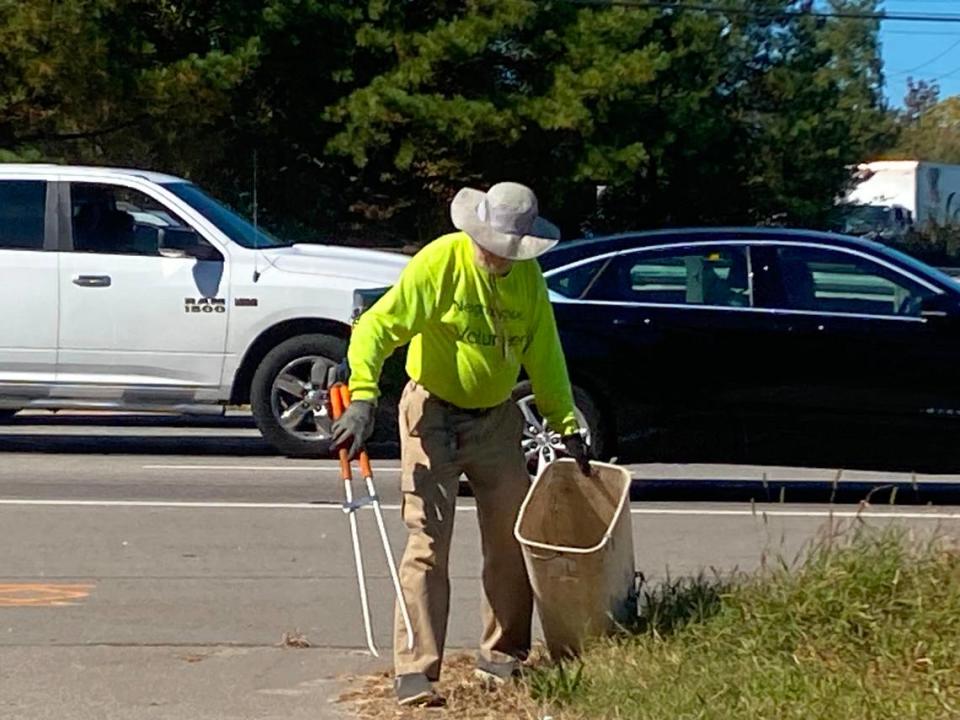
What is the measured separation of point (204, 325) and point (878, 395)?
476cm

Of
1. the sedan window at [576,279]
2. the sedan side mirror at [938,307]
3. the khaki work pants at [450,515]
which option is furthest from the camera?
the sedan window at [576,279]

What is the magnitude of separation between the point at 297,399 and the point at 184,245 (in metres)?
1.35

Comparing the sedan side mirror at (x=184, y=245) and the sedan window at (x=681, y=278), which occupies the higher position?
the sedan side mirror at (x=184, y=245)

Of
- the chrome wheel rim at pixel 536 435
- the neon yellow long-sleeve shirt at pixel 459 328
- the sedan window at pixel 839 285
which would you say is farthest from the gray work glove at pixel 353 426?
the sedan window at pixel 839 285

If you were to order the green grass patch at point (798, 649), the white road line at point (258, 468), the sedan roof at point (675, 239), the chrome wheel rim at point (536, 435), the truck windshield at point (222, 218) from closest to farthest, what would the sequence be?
the green grass patch at point (798, 649) → the chrome wheel rim at point (536, 435) → the sedan roof at point (675, 239) → the white road line at point (258, 468) → the truck windshield at point (222, 218)

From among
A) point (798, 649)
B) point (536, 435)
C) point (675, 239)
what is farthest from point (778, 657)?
point (675, 239)

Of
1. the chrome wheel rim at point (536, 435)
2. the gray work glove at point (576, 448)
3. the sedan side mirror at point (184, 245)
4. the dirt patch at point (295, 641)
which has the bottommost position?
the dirt patch at point (295, 641)

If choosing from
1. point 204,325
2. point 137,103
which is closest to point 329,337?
point 204,325

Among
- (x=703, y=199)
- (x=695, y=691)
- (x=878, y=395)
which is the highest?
(x=703, y=199)

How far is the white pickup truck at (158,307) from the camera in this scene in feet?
41.4

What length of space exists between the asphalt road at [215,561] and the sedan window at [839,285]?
1.25 m

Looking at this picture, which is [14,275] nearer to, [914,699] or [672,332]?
[672,332]

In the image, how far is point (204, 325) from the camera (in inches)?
497

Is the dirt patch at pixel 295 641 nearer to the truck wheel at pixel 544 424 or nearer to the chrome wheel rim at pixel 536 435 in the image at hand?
the chrome wheel rim at pixel 536 435
